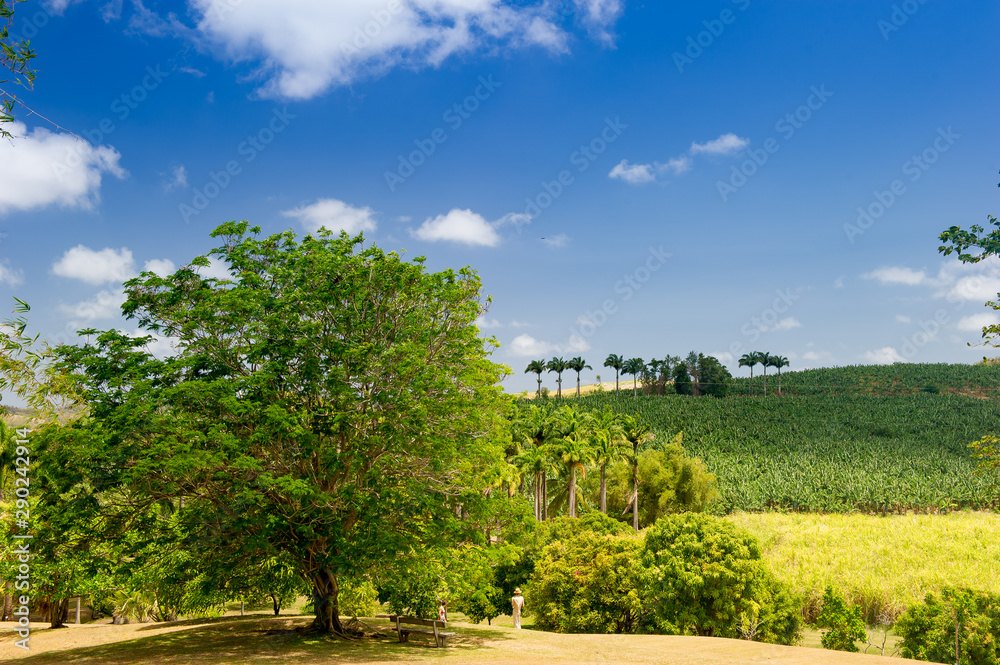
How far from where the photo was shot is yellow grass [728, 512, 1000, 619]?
1310 inches

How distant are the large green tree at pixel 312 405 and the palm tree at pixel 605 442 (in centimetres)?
3410

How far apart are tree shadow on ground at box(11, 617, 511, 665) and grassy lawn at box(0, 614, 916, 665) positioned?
3cm

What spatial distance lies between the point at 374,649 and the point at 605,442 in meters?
37.1

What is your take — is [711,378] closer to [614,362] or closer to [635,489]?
[614,362]

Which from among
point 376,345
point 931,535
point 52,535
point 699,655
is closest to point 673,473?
point 931,535

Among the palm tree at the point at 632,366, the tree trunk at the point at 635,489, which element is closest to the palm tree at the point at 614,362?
Result: the palm tree at the point at 632,366

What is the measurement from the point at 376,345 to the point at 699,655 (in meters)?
13.9

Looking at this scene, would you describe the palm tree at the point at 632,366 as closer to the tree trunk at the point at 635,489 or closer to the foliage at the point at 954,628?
the tree trunk at the point at 635,489

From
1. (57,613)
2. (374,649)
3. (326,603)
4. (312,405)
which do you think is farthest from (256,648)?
(57,613)

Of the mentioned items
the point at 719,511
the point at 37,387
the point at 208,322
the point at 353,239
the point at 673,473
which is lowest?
the point at 719,511

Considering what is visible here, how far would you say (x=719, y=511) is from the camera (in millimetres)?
76125

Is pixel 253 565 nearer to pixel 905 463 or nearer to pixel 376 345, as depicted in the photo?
pixel 376 345

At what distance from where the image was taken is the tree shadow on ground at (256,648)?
18803mm

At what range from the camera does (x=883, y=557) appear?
39094 mm
